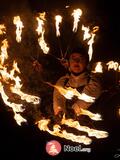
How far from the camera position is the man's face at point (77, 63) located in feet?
26.6

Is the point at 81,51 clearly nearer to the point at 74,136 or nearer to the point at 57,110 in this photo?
the point at 57,110

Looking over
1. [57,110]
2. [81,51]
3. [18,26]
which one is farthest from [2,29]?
[57,110]

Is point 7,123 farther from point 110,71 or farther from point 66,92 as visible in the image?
point 110,71

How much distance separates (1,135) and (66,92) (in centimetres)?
117

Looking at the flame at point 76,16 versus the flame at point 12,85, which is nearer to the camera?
the flame at point 12,85

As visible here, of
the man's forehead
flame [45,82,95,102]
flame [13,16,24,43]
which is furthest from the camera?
flame [13,16,24,43]

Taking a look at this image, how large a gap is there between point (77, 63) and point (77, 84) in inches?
11.6

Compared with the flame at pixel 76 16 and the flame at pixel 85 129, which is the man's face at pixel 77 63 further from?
the flame at pixel 85 129

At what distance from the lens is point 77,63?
26.6 feet

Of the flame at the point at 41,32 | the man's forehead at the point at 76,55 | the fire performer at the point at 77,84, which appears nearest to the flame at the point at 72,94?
the fire performer at the point at 77,84

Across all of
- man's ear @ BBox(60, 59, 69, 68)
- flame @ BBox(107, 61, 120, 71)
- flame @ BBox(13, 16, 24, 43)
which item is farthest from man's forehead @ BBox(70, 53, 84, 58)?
flame @ BBox(13, 16, 24, 43)

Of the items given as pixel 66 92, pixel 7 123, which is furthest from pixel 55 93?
pixel 7 123

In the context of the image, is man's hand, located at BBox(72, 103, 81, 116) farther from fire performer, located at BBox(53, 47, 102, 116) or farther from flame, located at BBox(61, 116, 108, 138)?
flame, located at BBox(61, 116, 108, 138)

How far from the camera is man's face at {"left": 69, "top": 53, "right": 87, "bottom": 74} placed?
8.11 metres
